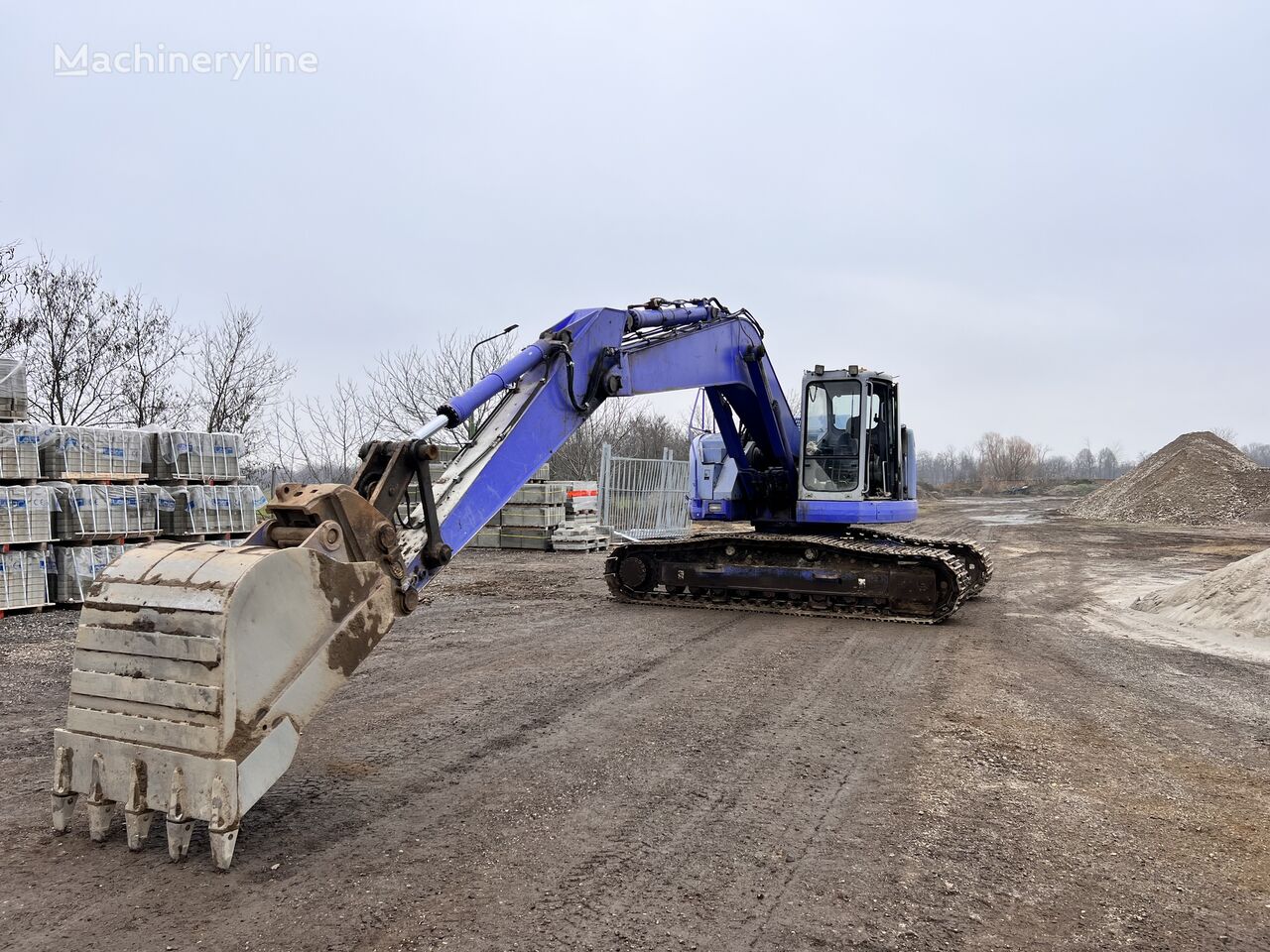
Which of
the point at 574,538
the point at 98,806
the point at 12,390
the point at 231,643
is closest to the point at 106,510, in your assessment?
the point at 12,390

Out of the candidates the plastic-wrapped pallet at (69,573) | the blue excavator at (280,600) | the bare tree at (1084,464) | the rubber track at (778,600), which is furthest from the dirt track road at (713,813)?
the bare tree at (1084,464)

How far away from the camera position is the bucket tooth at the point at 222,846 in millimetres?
3590

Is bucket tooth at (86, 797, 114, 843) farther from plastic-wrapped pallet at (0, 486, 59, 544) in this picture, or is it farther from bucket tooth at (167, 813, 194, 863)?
plastic-wrapped pallet at (0, 486, 59, 544)

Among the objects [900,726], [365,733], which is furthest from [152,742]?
[900,726]

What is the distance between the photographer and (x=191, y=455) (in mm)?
12734

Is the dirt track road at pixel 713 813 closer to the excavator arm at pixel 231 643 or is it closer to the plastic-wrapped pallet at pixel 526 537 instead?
the excavator arm at pixel 231 643

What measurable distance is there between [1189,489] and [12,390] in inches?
1521

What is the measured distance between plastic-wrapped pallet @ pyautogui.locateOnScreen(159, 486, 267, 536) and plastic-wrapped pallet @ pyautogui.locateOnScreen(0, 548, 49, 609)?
1751mm

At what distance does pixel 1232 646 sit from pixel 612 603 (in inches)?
271

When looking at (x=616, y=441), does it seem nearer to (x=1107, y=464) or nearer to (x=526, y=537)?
(x=526, y=537)

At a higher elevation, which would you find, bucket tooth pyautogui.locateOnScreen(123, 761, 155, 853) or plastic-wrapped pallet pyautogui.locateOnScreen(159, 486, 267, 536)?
plastic-wrapped pallet pyautogui.locateOnScreen(159, 486, 267, 536)

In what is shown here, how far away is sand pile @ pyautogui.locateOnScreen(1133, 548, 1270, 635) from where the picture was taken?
33.0ft

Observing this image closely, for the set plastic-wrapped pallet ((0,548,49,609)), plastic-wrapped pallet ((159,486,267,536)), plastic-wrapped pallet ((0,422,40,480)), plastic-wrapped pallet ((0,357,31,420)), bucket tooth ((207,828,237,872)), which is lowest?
bucket tooth ((207,828,237,872))

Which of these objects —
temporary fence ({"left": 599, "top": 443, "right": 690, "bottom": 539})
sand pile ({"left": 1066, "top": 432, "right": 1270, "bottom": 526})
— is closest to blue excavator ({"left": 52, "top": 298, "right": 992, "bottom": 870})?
temporary fence ({"left": 599, "top": 443, "right": 690, "bottom": 539})
